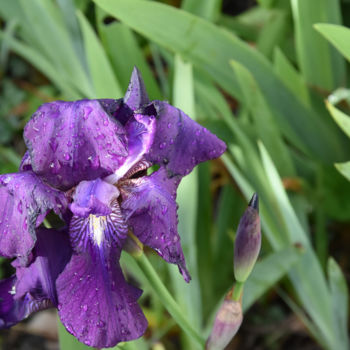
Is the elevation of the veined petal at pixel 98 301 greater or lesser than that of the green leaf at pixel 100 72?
lesser

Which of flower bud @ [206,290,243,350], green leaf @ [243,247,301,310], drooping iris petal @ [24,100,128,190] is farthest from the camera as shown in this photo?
green leaf @ [243,247,301,310]

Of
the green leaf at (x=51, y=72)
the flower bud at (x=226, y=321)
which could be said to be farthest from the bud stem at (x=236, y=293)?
the green leaf at (x=51, y=72)

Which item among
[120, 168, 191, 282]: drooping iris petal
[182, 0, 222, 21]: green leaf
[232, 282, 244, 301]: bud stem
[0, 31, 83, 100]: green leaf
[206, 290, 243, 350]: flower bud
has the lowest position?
[206, 290, 243, 350]: flower bud

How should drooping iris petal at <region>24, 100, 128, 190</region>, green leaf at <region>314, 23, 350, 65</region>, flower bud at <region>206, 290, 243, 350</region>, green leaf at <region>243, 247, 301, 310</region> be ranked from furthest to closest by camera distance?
green leaf at <region>243, 247, 301, 310</region> < green leaf at <region>314, 23, 350, 65</region> < flower bud at <region>206, 290, 243, 350</region> < drooping iris petal at <region>24, 100, 128, 190</region>

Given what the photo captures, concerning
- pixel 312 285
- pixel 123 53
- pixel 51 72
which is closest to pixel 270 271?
pixel 312 285

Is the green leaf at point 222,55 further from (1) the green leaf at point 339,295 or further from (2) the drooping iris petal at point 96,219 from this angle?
(2) the drooping iris petal at point 96,219

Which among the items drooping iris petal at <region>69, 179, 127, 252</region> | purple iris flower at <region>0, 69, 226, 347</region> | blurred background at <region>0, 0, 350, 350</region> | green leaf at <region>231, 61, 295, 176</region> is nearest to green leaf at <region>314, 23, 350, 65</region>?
blurred background at <region>0, 0, 350, 350</region>

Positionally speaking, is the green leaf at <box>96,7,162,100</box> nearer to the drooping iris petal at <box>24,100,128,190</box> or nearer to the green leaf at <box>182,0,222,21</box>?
the green leaf at <box>182,0,222,21</box>
